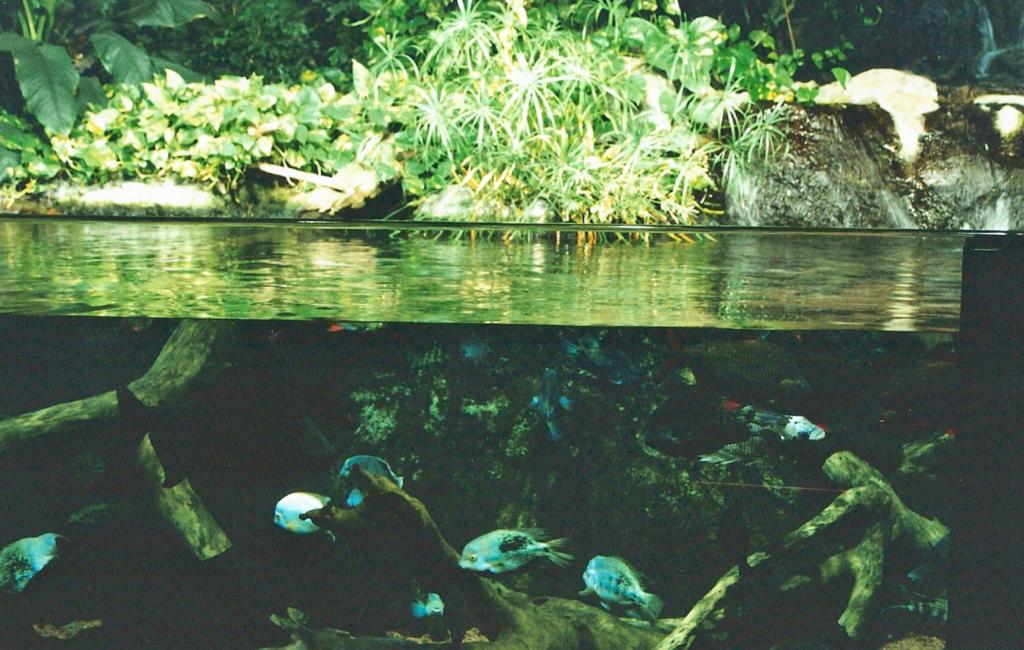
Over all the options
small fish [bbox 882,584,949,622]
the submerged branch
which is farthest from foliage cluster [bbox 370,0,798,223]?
small fish [bbox 882,584,949,622]

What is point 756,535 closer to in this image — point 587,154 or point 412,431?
point 412,431

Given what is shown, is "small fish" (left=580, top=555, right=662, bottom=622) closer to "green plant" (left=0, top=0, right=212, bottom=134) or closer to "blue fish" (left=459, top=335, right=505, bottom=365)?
"blue fish" (left=459, top=335, right=505, bottom=365)

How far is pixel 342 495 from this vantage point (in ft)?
6.22

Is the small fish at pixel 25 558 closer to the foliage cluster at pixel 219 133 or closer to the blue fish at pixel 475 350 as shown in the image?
the blue fish at pixel 475 350

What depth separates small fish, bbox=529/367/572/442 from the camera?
1875 millimetres

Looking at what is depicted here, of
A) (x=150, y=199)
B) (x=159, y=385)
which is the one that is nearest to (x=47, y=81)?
(x=150, y=199)

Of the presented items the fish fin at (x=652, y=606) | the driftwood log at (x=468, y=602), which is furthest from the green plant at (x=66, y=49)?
the fish fin at (x=652, y=606)

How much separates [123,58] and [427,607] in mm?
2665

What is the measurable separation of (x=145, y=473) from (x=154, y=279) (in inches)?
17.4

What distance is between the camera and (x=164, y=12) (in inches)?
135

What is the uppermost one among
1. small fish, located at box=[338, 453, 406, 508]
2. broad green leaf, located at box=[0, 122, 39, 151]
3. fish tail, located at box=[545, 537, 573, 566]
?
broad green leaf, located at box=[0, 122, 39, 151]

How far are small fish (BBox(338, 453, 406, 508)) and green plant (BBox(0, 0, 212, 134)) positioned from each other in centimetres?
230

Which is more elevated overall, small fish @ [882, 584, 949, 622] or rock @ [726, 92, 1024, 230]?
rock @ [726, 92, 1024, 230]

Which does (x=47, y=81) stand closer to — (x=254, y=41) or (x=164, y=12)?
(x=164, y=12)
